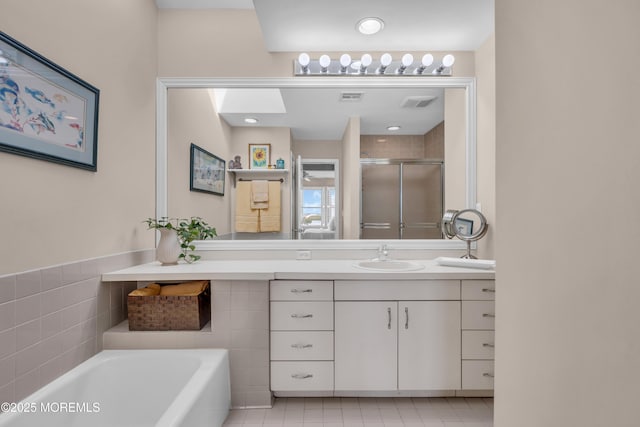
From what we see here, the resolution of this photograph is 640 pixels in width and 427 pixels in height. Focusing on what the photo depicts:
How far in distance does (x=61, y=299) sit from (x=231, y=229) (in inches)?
42.6

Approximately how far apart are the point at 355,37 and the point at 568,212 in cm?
188

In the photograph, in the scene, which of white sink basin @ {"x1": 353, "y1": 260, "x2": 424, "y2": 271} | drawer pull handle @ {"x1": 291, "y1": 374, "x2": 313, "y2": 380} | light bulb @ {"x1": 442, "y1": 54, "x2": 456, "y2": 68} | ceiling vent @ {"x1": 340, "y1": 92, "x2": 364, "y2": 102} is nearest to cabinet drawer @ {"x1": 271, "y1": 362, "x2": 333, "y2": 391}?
drawer pull handle @ {"x1": 291, "y1": 374, "x2": 313, "y2": 380}

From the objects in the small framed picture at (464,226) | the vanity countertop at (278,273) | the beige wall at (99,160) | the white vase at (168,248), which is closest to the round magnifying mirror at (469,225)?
the small framed picture at (464,226)

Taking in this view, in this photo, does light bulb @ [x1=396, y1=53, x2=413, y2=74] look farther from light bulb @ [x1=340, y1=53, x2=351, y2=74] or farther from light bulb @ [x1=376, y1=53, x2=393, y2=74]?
light bulb @ [x1=340, y1=53, x2=351, y2=74]

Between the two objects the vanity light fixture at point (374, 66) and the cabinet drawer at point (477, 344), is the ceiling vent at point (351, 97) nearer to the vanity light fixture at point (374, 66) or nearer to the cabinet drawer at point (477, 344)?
the vanity light fixture at point (374, 66)

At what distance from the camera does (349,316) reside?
69.9 inches

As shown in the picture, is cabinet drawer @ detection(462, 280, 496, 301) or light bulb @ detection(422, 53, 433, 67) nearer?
cabinet drawer @ detection(462, 280, 496, 301)

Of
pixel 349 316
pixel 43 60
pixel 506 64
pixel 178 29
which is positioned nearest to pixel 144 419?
pixel 349 316

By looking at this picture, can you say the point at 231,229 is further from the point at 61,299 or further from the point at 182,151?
the point at 61,299

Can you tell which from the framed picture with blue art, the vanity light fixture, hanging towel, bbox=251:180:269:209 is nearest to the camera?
the framed picture with blue art

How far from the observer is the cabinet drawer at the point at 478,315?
180cm

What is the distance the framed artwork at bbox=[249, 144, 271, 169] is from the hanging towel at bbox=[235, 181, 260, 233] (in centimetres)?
15

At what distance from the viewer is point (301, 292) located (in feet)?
5.84

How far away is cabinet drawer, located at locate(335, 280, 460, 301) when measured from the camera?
70.2 inches
